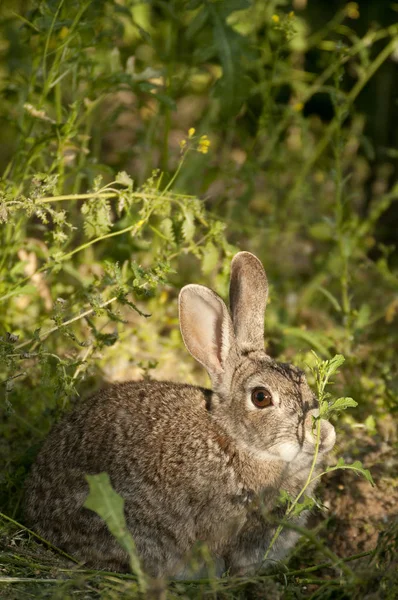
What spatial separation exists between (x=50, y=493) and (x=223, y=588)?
49.9 inches

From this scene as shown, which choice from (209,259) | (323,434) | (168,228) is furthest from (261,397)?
(168,228)

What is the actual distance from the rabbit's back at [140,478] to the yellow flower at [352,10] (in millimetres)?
4182

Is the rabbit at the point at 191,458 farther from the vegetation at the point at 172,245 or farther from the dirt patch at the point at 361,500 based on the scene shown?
the dirt patch at the point at 361,500

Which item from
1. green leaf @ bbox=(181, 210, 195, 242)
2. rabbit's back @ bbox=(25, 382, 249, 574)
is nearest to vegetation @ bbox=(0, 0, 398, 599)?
green leaf @ bbox=(181, 210, 195, 242)

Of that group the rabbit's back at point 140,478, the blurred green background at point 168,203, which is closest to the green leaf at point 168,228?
the blurred green background at point 168,203

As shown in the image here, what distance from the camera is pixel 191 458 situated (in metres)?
4.32

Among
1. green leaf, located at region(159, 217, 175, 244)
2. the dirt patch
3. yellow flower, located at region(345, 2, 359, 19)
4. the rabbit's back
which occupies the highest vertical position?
yellow flower, located at region(345, 2, 359, 19)

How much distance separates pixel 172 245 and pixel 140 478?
1.46 meters

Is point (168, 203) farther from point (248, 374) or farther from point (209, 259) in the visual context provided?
point (248, 374)

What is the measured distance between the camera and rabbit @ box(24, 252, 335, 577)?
4.17m

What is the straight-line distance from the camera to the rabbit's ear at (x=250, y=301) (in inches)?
185

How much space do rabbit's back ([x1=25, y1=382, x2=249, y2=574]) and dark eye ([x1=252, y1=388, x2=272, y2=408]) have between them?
0.27 metres

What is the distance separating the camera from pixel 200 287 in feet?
14.7

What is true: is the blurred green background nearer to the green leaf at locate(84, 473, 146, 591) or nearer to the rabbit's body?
the rabbit's body
